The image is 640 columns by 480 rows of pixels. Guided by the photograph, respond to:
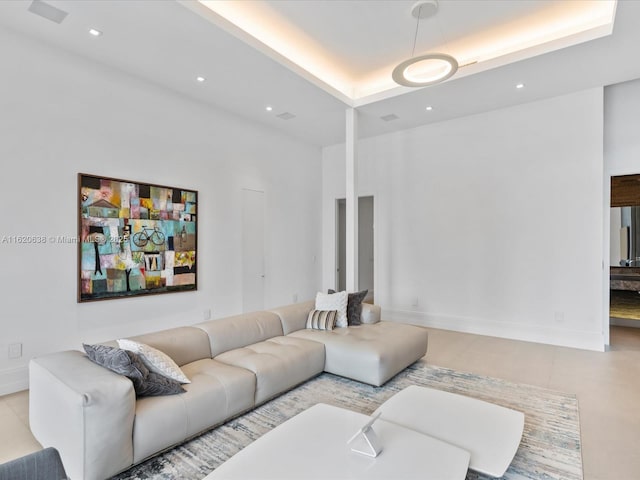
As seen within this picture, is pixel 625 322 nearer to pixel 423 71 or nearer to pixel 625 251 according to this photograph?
pixel 625 251

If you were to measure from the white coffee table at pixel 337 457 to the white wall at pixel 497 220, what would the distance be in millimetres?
3844

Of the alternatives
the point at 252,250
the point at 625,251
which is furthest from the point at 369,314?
the point at 625,251

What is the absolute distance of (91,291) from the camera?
12.5 ft

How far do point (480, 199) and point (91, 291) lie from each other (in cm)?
517

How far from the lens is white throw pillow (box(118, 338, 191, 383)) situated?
2.43m

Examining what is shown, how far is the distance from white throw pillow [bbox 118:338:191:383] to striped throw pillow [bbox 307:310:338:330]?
1.74m

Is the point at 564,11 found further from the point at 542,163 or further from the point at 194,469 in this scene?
the point at 194,469

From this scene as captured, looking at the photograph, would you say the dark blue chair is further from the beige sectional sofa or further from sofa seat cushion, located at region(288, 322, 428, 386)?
sofa seat cushion, located at region(288, 322, 428, 386)

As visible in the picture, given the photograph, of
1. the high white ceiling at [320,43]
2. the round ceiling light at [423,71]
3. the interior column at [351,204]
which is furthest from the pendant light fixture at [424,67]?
the interior column at [351,204]

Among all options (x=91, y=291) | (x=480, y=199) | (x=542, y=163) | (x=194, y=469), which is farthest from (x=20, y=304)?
(x=542, y=163)

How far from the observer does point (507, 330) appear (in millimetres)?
5117

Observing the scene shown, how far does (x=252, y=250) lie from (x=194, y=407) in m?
3.56

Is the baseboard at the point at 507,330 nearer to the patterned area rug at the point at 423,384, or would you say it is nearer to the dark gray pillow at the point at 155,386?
the patterned area rug at the point at 423,384

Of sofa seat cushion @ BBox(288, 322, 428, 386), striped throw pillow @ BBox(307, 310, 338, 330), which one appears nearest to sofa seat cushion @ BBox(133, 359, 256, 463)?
sofa seat cushion @ BBox(288, 322, 428, 386)
